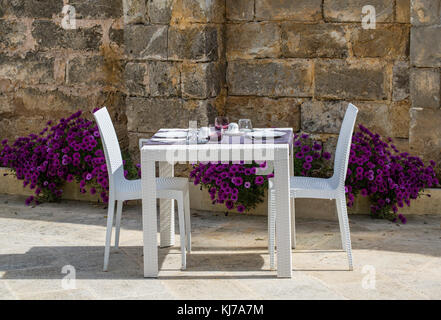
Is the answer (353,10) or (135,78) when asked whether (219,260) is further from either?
(353,10)

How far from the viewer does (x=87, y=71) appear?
6.22m

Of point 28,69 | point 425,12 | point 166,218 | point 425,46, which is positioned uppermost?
point 425,12

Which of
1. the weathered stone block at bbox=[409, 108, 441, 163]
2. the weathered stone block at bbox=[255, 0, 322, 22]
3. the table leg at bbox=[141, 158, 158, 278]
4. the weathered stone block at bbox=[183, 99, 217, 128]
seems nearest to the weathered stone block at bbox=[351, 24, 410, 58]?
the weathered stone block at bbox=[255, 0, 322, 22]

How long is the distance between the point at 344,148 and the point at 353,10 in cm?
168

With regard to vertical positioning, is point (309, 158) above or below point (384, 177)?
above

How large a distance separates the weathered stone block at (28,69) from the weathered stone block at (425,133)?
3.06 m

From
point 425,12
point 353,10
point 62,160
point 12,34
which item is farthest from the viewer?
point 12,34

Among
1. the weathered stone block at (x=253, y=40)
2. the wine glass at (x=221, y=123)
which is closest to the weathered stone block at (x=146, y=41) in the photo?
the weathered stone block at (x=253, y=40)

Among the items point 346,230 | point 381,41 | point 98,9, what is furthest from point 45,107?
point 346,230

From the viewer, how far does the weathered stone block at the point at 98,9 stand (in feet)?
19.9

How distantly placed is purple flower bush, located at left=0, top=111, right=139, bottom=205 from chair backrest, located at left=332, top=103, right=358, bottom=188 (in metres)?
1.91

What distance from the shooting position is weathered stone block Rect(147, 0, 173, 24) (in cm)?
542

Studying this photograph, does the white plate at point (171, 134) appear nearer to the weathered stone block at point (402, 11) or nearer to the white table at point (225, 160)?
the white table at point (225, 160)

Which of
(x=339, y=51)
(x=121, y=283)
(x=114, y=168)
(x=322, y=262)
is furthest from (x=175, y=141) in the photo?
(x=339, y=51)
